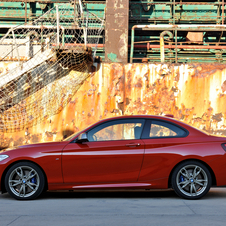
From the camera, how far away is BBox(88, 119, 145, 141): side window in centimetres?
618

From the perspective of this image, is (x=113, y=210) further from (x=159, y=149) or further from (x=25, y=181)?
(x=25, y=181)

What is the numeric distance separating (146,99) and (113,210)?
496 cm

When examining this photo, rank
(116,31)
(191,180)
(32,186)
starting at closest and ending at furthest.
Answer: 1. (191,180)
2. (32,186)
3. (116,31)

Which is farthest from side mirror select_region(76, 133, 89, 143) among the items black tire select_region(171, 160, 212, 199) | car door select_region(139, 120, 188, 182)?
Result: black tire select_region(171, 160, 212, 199)

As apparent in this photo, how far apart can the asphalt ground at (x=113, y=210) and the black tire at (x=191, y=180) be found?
134 mm

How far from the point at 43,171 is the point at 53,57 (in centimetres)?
410

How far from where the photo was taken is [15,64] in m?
9.89

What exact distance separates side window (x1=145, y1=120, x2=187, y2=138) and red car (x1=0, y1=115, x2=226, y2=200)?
0.09 metres

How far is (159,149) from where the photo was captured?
606 cm

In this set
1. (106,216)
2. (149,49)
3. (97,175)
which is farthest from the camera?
(149,49)

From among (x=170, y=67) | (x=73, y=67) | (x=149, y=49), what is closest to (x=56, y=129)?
(x=73, y=67)

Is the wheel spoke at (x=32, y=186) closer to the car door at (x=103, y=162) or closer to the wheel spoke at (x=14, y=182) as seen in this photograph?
the wheel spoke at (x=14, y=182)

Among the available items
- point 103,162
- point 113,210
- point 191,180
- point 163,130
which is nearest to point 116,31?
point 163,130

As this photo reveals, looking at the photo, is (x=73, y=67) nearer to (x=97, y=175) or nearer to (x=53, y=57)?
(x=53, y=57)
